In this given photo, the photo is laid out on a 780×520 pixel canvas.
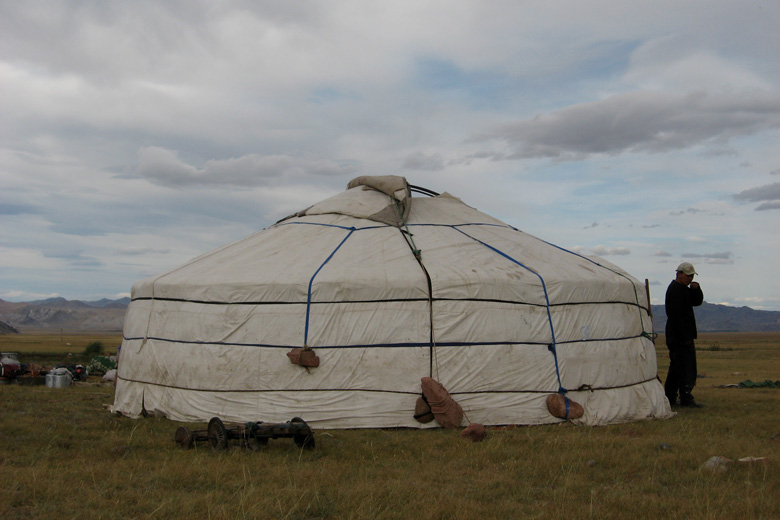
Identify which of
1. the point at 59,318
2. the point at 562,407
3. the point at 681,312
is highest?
the point at 681,312

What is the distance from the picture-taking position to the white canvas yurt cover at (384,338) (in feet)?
20.5

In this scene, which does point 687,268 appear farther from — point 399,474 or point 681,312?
point 399,474

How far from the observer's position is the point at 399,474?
4.41 m

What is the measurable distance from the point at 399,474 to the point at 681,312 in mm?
4650

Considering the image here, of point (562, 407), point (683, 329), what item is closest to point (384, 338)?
point (562, 407)

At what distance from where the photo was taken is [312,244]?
7.34 meters

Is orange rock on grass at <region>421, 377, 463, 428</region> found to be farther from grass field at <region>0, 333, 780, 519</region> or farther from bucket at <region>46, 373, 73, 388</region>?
bucket at <region>46, 373, 73, 388</region>

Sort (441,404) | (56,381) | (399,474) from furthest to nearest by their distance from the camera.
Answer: (56,381) < (441,404) < (399,474)

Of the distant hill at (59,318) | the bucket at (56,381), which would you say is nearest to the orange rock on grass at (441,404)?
the bucket at (56,381)

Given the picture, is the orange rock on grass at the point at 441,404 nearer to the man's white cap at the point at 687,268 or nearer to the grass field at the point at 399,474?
the grass field at the point at 399,474

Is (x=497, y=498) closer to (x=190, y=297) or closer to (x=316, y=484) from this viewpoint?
(x=316, y=484)

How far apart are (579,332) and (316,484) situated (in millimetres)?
3494

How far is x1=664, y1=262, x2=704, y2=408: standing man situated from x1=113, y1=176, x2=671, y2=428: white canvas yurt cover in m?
0.67

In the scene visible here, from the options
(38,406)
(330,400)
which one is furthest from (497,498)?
(38,406)
